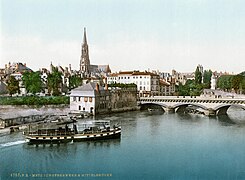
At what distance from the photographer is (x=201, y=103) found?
13750 millimetres

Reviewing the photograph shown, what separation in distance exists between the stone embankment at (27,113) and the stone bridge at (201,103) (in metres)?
3.89

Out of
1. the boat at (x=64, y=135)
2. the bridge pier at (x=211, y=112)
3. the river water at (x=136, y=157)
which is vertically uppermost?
the bridge pier at (x=211, y=112)

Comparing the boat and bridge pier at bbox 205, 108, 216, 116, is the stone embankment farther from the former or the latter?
bridge pier at bbox 205, 108, 216, 116

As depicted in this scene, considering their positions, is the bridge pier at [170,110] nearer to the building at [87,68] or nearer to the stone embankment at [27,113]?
the stone embankment at [27,113]

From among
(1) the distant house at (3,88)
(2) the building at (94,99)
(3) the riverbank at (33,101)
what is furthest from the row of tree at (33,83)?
(2) the building at (94,99)

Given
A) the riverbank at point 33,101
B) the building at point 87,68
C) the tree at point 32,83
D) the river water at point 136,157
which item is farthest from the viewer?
the building at point 87,68

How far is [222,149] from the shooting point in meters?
7.33

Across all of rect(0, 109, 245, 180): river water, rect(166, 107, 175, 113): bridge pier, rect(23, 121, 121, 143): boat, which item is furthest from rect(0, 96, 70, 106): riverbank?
rect(23, 121, 121, 143): boat

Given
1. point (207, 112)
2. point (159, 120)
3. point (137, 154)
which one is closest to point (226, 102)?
point (207, 112)

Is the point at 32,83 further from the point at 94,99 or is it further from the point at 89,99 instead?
the point at 94,99

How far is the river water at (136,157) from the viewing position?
568 cm

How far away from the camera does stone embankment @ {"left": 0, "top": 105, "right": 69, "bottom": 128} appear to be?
370 inches

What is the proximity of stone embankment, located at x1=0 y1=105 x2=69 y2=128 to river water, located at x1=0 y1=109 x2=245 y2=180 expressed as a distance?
1112 mm

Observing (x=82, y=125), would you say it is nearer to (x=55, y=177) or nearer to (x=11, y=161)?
(x=11, y=161)
